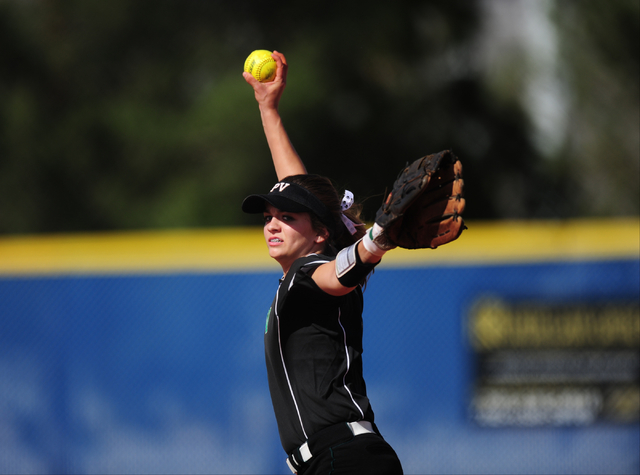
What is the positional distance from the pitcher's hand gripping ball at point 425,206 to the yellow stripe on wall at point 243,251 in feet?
11.1

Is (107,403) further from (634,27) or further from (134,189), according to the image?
(634,27)

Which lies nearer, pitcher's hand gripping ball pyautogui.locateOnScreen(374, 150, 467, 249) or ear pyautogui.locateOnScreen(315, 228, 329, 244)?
pitcher's hand gripping ball pyautogui.locateOnScreen(374, 150, 467, 249)

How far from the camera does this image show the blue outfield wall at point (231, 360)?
5.44 m

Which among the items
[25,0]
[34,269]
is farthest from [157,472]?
[25,0]

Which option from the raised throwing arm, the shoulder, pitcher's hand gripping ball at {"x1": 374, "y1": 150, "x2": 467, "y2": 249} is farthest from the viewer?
the raised throwing arm

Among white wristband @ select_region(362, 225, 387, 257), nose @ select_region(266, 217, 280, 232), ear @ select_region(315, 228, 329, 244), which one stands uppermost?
nose @ select_region(266, 217, 280, 232)

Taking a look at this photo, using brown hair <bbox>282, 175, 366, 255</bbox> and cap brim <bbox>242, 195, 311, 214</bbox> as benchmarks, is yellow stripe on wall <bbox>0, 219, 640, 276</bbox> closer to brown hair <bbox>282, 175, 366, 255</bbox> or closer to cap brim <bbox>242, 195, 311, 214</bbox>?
brown hair <bbox>282, 175, 366, 255</bbox>

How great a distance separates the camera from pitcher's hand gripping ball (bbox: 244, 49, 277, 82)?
333 cm

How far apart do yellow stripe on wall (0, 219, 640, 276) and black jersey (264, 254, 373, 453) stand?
3080mm

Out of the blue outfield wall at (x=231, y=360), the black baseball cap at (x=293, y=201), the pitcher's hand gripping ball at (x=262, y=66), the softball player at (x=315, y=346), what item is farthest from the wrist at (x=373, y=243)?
the blue outfield wall at (x=231, y=360)

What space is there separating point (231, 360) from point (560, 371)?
250 cm

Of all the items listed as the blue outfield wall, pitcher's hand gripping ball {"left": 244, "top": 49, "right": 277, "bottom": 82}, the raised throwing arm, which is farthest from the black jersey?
the blue outfield wall

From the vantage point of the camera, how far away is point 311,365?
259 cm

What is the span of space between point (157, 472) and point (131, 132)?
7.88 metres
